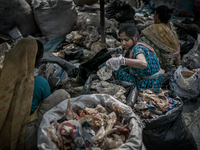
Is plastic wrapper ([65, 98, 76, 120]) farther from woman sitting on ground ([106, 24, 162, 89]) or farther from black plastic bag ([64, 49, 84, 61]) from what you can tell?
black plastic bag ([64, 49, 84, 61])

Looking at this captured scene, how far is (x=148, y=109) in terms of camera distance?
5.53 feet

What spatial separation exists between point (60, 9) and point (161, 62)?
9.19 feet

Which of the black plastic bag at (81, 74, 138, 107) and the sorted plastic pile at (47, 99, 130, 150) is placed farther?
the black plastic bag at (81, 74, 138, 107)

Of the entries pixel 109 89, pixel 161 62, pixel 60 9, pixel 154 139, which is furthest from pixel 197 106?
pixel 60 9

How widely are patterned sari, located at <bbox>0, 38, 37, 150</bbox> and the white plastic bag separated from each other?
2.33m

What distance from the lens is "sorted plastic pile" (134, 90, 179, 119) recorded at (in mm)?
1647

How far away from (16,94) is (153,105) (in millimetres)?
1425

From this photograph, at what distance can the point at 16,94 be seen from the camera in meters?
1.41

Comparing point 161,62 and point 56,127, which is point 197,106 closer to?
point 161,62

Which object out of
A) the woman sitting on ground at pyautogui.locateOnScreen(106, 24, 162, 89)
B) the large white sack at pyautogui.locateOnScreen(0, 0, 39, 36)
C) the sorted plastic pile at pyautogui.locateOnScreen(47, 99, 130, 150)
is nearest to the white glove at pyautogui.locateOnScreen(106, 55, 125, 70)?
the woman sitting on ground at pyautogui.locateOnScreen(106, 24, 162, 89)

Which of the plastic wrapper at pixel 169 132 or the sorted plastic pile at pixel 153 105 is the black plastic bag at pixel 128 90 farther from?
the plastic wrapper at pixel 169 132

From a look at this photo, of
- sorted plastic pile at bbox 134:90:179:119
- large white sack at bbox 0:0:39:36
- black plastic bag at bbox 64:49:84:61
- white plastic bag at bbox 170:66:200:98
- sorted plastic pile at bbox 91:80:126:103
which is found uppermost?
large white sack at bbox 0:0:39:36

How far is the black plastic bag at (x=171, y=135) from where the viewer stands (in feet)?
Answer: 5.51

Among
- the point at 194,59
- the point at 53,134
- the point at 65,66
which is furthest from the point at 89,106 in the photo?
the point at 194,59
